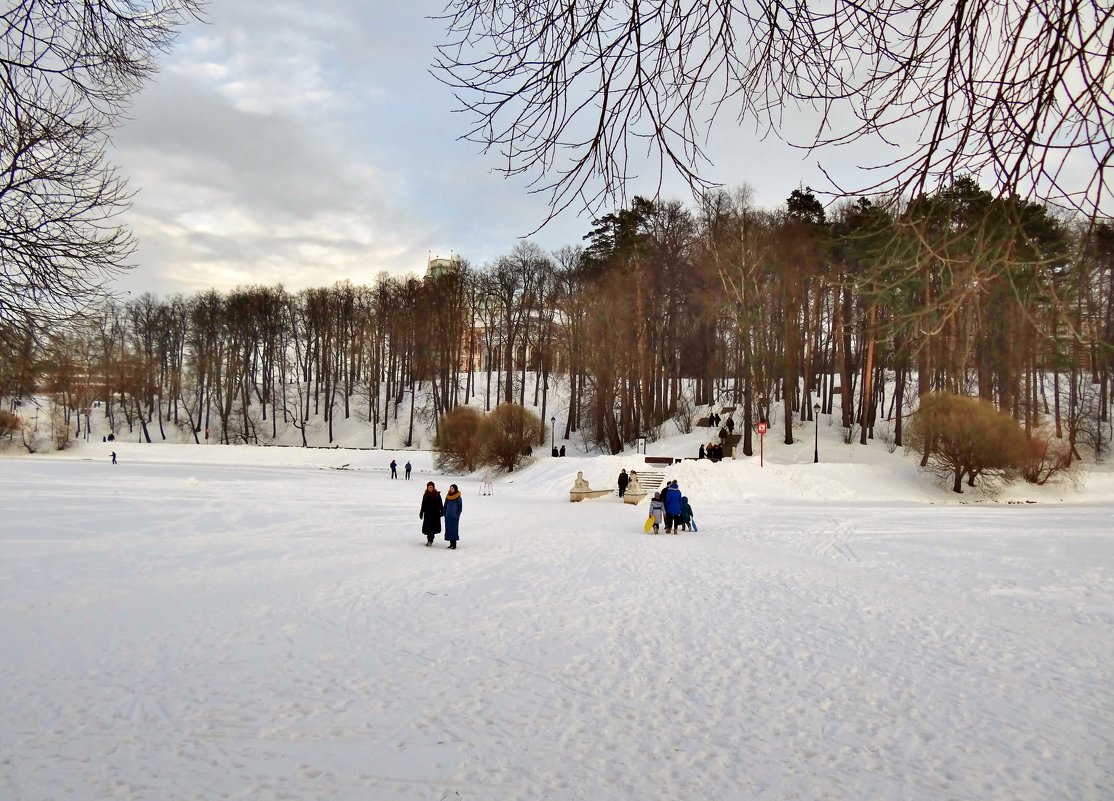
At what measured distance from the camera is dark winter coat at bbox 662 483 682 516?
19.0 metres

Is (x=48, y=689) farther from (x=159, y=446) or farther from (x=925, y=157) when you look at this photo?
(x=159, y=446)

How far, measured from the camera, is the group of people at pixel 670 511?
19.0 metres

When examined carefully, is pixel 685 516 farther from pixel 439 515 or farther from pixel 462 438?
pixel 462 438

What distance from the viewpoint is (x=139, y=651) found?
7297 mm

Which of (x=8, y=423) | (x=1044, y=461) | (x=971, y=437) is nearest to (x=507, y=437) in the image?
(x=971, y=437)

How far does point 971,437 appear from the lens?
98.5 ft

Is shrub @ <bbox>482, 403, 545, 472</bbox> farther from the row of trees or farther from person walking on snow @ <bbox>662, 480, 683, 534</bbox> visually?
person walking on snow @ <bbox>662, 480, 683, 534</bbox>

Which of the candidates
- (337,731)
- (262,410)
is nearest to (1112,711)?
(337,731)

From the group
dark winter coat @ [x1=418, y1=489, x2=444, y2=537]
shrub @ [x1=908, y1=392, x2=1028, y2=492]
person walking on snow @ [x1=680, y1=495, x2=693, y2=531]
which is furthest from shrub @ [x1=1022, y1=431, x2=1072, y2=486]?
dark winter coat @ [x1=418, y1=489, x2=444, y2=537]

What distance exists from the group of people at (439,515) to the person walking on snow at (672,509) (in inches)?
250

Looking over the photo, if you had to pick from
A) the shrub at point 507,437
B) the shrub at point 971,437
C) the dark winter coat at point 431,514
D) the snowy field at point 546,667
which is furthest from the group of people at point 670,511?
the shrub at point 507,437

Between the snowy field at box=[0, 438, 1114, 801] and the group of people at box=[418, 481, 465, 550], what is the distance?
0.46m

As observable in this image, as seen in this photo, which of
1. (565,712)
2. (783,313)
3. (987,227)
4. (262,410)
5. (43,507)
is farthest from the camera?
(262,410)

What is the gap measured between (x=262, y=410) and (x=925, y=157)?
69698 millimetres
